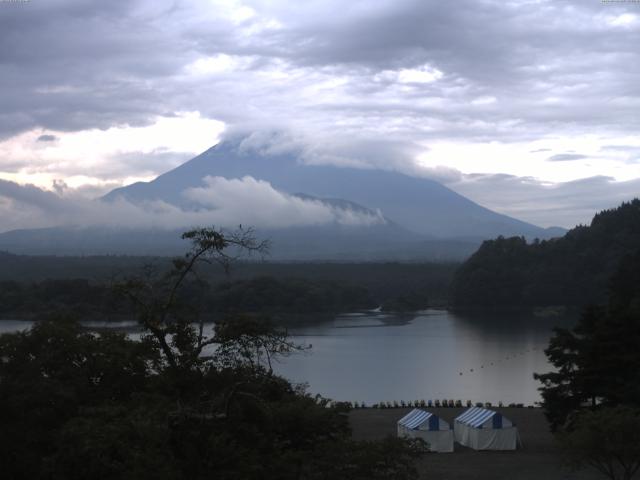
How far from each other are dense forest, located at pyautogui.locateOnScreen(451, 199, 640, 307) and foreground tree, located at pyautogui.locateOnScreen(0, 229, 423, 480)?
144 feet

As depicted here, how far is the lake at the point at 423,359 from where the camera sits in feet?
75.3

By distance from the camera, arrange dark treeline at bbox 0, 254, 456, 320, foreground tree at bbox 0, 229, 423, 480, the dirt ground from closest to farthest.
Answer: foreground tree at bbox 0, 229, 423, 480
the dirt ground
dark treeline at bbox 0, 254, 456, 320

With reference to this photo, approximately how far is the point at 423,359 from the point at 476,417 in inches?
597

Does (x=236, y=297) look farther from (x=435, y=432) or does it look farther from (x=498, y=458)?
(x=498, y=458)

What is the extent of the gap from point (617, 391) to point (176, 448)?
8529 millimetres

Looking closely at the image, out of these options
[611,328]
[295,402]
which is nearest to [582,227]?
[611,328]

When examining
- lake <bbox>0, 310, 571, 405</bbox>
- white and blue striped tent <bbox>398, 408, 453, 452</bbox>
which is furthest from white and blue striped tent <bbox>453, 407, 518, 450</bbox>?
lake <bbox>0, 310, 571, 405</bbox>

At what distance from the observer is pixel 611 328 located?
13688mm

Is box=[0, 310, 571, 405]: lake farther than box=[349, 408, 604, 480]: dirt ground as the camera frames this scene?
Yes

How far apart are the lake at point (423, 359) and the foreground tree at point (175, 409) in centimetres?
1062

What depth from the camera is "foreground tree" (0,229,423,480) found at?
239 inches

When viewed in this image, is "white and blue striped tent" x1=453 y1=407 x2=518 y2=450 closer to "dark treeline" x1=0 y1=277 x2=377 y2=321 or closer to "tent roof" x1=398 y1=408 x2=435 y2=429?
"tent roof" x1=398 y1=408 x2=435 y2=429

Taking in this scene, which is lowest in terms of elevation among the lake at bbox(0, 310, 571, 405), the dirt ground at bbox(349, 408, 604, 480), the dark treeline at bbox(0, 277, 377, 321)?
the lake at bbox(0, 310, 571, 405)

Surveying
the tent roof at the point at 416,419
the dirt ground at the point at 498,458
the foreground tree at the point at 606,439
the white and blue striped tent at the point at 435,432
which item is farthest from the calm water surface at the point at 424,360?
the foreground tree at the point at 606,439
